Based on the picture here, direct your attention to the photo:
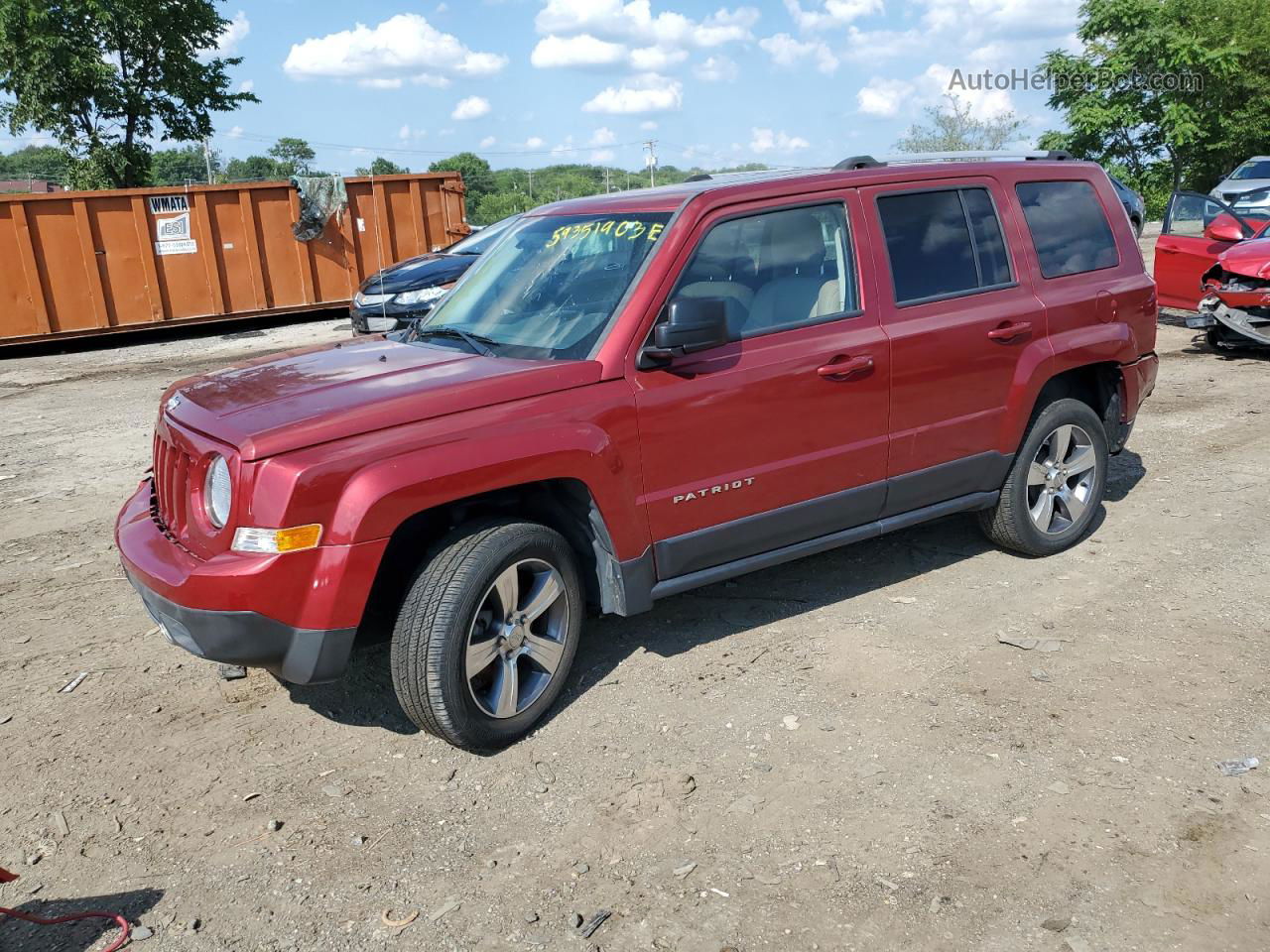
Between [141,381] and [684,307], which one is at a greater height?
[684,307]

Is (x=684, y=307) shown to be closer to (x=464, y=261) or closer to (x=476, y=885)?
(x=476, y=885)

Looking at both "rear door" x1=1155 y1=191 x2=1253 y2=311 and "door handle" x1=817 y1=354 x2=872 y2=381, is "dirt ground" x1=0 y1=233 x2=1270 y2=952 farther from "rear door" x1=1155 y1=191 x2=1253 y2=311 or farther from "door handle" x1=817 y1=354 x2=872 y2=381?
"rear door" x1=1155 y1=191 x2=1253 y2=311

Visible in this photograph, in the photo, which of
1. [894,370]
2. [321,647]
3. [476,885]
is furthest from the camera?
[894,370]

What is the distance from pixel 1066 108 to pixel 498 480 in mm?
34853

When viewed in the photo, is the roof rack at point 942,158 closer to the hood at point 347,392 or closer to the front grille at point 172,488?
the hood at point 347,392

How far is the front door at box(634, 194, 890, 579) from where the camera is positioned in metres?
3.99

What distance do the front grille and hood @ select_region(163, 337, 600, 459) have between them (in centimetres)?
13

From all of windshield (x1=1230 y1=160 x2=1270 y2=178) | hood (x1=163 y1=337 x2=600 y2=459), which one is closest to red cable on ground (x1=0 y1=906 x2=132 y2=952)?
A: hood (x1=163 y1=337 x2=600 y2=459)

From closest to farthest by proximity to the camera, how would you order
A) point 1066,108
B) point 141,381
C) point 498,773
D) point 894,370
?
point 498,773 → point 894,370 → point 141,381 → point 1066,108

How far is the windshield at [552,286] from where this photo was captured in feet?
13.3

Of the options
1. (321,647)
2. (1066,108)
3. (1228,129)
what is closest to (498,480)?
(321,647)

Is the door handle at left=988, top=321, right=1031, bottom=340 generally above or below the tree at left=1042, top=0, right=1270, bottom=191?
below

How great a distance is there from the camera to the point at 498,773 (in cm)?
366

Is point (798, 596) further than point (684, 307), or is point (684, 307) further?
point (798, 596)
